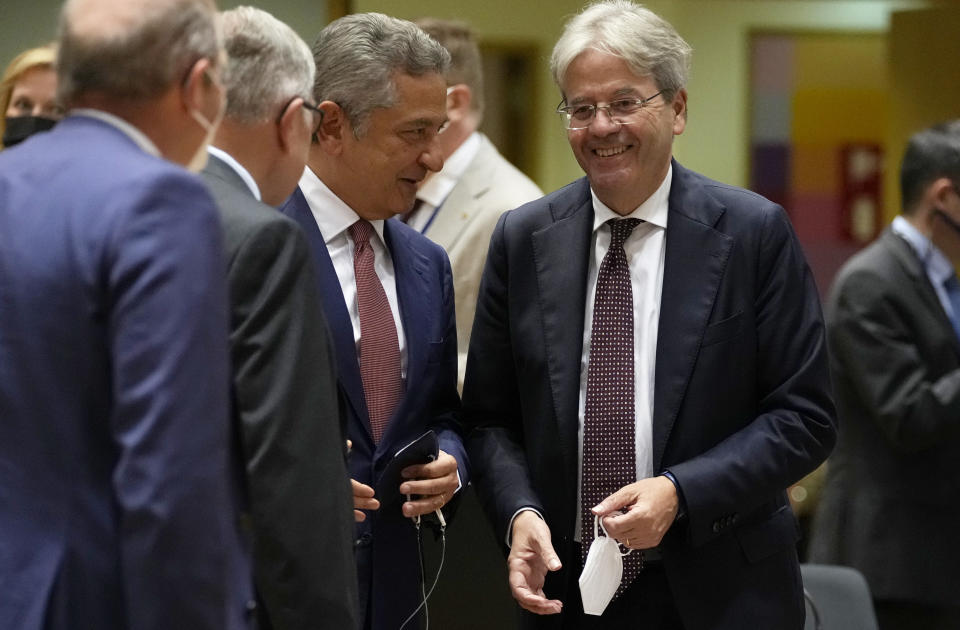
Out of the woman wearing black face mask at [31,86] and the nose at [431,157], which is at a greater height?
the woman wearing black face mask at [31,86]

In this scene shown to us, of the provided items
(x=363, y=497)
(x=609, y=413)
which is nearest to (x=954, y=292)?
(x=609, y=413)

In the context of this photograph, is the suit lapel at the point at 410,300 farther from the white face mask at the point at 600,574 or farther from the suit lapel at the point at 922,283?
the suit lapel at the point at 922,283

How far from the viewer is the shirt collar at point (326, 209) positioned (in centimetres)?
254

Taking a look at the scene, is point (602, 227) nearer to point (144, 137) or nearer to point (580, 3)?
point (144, 137)

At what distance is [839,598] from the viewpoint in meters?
3.26

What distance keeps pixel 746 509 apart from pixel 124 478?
50.2 inches

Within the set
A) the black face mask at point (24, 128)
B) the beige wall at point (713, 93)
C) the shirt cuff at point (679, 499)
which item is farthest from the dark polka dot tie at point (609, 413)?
the beige wall at point (713, 93)

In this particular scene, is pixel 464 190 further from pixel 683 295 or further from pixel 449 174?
pixel 683 295

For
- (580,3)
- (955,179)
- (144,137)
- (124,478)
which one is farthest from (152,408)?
(580,3)

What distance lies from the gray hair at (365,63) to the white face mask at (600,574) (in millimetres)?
936

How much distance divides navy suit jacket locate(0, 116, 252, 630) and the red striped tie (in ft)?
3.12

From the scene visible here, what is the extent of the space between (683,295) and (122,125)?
3.82 ft

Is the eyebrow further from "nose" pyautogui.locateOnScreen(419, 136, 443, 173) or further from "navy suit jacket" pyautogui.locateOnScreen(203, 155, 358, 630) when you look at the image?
"navy suit jacket" pyautogui.locateOnScreen(203, 155, 358, 630)

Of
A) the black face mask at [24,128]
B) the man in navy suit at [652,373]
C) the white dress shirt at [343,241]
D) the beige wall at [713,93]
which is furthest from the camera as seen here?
the beige wall at [713,93]
